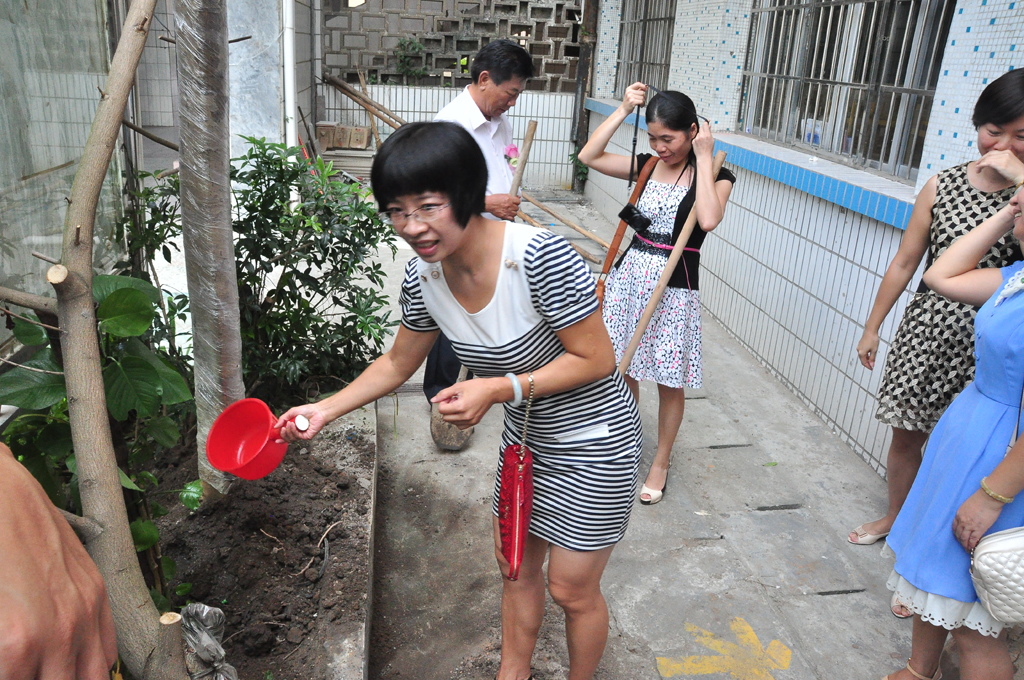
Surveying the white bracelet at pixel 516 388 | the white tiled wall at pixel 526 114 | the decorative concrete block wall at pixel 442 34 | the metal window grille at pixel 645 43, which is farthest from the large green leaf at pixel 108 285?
the decorative concrete block wall at pixel 442 34

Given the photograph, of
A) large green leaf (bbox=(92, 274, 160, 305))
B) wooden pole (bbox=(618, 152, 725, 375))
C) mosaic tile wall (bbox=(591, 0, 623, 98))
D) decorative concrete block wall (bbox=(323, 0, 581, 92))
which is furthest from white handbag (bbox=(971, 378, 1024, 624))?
decorative concrete block wall (bbox=(323, 0, 581, 92))

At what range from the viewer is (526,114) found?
10.0m

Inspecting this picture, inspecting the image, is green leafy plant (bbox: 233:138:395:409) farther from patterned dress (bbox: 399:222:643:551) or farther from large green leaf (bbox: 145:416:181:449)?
patterned dress (bbox: 399:222:643:551)

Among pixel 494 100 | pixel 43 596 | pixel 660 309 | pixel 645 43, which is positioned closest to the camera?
pixel 43 596

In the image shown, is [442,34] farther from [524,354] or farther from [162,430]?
[524,354]

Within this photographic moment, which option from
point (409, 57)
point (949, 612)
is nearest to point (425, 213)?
point (949, 612)

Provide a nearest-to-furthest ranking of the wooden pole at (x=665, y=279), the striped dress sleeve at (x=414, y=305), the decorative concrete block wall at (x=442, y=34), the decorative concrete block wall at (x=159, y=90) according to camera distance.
Result: the striped dress sleeve at (x=414, y=305) → the wooden pole at (x=665, y=279) → the decorative concrete block wall at (x=442, y=34) → the decorative concrete block wall at (x=159, y=90)

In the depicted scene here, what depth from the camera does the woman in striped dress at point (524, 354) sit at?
1.55 m

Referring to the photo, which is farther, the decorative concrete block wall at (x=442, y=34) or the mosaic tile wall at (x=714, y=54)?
the decorative concrete block wall at (x=442, y=34)

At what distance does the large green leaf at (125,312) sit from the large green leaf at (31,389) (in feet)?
0.50

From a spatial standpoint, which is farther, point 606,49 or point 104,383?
point 606,49

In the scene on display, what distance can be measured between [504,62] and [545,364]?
6.71 feet

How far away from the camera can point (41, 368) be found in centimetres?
166

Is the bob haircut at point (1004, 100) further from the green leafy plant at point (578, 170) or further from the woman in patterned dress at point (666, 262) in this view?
the green leafy plant at point (578, 170)
